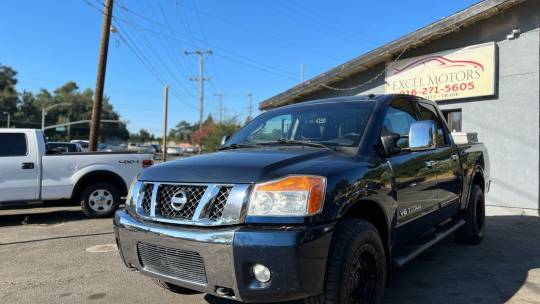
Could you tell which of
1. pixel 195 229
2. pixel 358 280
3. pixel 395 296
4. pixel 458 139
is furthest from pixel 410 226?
pixel 458 139

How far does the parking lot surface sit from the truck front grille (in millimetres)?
1224

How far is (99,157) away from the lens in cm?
902

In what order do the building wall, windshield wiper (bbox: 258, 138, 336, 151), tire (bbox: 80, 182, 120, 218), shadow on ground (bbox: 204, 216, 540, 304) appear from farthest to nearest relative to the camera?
the building wall < tire (bbox: 80, 182, 120, 218) < shadow on ground (bbox: 204, 216, 540, 304) < windshield wiper (bbox: 258, 138, 336, 151)

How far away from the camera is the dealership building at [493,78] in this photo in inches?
375

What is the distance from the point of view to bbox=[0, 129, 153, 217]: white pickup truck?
822 cm

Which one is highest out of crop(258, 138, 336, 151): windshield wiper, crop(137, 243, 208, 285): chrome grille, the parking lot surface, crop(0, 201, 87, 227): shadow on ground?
crop(258, 138, 336, 151): windshield wiper

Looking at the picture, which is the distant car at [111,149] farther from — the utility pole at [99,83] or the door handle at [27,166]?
the door handle at [27,166]

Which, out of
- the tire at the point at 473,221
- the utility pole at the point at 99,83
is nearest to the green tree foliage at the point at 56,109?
the utility pole at the point at 99,83

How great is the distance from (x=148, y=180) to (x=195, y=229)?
2.34 feet

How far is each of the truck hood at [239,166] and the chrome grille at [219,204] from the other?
2.9 inches

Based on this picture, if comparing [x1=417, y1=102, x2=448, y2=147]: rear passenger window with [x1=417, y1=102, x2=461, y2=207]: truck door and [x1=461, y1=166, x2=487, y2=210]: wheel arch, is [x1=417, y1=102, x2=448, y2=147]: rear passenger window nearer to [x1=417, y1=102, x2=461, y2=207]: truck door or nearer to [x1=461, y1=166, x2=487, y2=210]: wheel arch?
[x1=417, y1=102, x2=461, y2=207]: truck door

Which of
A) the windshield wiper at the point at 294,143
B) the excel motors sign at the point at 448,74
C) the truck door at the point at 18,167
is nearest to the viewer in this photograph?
the windshield wiper at the point at 294,143

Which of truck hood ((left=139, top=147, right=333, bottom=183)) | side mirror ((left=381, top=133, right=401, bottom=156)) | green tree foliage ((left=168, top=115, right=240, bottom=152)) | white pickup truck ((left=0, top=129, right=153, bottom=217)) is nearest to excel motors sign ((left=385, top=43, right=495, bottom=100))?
white pickup truck ((left=0, top=129, right=153, bottom=217))

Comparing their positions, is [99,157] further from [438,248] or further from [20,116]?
[20,116]
